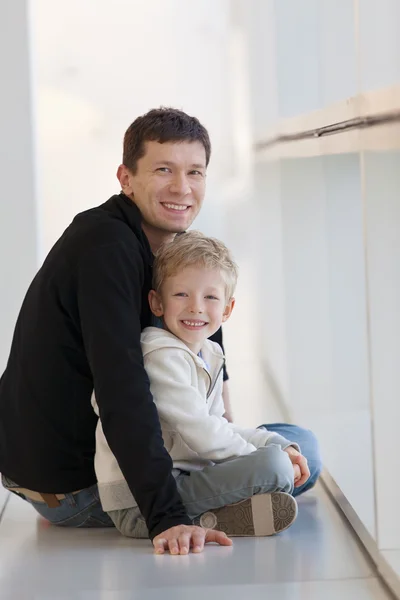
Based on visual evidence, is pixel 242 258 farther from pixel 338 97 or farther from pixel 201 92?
pixel 338 97

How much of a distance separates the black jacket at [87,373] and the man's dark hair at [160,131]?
0.38ft

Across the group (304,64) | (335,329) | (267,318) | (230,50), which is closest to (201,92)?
(230,50)

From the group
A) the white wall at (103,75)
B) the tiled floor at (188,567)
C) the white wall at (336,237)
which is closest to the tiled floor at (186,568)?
the tiled floor at (188,567)

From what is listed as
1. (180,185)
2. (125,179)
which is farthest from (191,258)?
(125,179)

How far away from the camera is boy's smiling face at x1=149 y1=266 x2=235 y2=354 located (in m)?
2.33

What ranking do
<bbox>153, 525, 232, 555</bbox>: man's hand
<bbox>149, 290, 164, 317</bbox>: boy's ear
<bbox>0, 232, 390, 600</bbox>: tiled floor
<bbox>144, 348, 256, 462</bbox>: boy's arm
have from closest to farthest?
<bbox>0, 232, 390, 600</bbox>: tiled floor
<bbox>153, 525, 232, 555</bbox>: man's hand
<bbox>144, 348, 256, 462</bbox>: boy's arm
<bbox>149, 290, 164, 317</bbox>: boy's ear

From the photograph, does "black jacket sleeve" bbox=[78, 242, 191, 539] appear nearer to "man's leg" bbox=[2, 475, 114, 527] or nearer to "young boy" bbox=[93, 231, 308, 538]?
"young boy" bbox=[93, 231, 308, 538]

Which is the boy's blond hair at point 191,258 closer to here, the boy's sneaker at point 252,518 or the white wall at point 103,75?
the boy's sneaker at point 252,518

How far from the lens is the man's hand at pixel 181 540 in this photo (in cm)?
215

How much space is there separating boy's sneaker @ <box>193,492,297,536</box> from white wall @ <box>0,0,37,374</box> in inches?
73.1

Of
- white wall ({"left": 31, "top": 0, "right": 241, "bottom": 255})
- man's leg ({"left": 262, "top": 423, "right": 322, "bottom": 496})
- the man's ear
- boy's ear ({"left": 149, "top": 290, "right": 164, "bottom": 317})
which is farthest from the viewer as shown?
white wall ({"left": 31, "top": 0, "right": 241, "bottom": 255})

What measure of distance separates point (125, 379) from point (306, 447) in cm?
66

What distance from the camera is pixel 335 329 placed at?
283 centimetres

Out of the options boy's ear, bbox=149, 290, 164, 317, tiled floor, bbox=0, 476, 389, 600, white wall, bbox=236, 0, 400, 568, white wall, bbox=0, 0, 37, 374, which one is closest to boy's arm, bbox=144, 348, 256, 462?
boy's ear, bbox=149, 290, 164, 317
